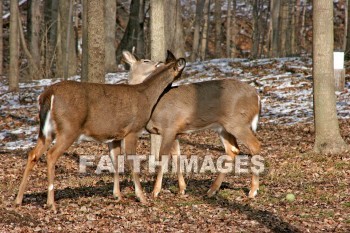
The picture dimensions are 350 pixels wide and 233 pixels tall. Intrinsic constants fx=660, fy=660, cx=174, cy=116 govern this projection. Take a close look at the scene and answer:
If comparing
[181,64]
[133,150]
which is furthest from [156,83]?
[133,150]

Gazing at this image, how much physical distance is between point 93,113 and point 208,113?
181 cm

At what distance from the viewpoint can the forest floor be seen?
6961 millimetres

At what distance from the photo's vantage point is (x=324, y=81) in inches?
428

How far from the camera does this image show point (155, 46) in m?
10.5

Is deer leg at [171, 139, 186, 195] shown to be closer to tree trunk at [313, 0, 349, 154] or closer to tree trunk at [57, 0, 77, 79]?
tree trunk at [313, 0, 349, 154]

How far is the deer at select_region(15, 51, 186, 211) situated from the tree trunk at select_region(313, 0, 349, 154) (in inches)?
119

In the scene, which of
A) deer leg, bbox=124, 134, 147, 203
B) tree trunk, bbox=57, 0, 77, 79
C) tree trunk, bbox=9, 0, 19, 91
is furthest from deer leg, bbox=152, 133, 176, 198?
tree trunk, bbox=57, 0, 77, 79

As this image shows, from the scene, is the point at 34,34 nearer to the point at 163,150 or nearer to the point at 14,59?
the point at 14,59

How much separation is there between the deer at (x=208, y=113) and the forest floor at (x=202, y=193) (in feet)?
2.21

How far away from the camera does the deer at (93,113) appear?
761 cm

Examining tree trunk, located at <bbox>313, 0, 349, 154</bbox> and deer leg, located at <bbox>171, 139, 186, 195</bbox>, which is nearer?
deer leg, located at <bbox>171, 139, 186, 195</bbox>

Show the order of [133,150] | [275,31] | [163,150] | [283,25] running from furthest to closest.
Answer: [283,25], [275,31], [163,150], [133,150]

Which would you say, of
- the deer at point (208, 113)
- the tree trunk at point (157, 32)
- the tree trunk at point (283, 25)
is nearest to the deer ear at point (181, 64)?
the deer at point (208, 113)

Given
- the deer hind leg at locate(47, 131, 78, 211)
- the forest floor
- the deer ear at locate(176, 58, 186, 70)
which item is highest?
the deer ear at locate(176, 58, 186, 70)
